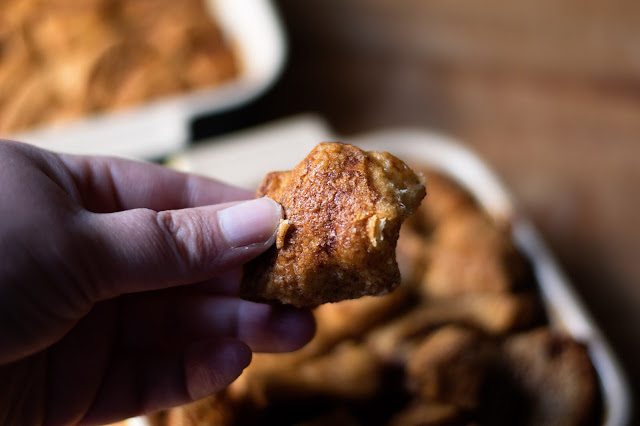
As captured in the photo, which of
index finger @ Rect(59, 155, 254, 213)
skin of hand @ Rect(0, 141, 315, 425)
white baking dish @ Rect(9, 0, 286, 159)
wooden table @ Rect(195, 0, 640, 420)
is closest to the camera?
skin of hand @ Rect(0, 141, 315, 425)

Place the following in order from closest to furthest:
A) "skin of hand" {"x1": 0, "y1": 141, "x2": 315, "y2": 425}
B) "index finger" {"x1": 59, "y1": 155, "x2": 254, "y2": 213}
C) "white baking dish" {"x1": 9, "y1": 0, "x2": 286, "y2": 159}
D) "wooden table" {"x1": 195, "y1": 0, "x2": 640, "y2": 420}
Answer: "skin of hand" {"x1": 0, "y1": 141, "x2": 315, "y2": 425}
"index finger" {"x1": 59, "y1": 155, "x2": 254, "y2": 213}
"white baking dish" {"x1": 9, "y1": 0, "x2": 286, "y2": 159}
"wooden table" {"x1": 195, "y1": 0, "x2": 640, "y2": 420}

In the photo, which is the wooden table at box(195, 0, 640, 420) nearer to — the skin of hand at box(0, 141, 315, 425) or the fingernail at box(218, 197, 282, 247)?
the skin of hand at box(0, 141, 315, 425)

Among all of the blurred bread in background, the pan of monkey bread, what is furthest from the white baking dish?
the pan of monkey bread

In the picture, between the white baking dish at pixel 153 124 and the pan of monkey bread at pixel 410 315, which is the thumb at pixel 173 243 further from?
the white baking dish at pixel 153 124

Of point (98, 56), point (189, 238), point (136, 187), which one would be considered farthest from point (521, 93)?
point (189, 238)

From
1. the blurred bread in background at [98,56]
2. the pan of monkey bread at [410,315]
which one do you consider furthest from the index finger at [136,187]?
the blurred bread in background at [98,56]
